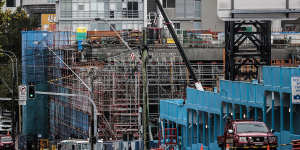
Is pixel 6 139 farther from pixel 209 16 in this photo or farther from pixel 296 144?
pixel 209 16

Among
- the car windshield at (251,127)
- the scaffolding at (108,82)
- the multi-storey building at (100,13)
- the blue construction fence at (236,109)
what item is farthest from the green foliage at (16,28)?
the car windshield at (251,127)

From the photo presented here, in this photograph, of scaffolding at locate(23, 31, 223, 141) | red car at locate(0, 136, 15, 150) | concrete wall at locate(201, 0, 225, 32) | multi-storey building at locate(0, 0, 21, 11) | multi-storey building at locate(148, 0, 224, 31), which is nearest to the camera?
scaffolding at locate(23, 31, 223, 141)

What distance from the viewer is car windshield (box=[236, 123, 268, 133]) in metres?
32.5

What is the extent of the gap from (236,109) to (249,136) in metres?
8.54

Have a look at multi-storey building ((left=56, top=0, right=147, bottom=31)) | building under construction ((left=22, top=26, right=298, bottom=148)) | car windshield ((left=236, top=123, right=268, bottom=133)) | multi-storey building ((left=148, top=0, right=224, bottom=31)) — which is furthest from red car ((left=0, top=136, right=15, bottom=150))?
multi-storey building ((left=148, top=0, right=224, bottom=31))

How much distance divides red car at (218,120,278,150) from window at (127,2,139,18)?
61.1 m

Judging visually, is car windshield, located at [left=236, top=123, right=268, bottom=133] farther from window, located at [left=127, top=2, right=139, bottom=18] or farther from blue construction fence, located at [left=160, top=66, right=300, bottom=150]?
window, located at [left=127, top=2, right=139, bottom=18]

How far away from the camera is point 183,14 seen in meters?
100

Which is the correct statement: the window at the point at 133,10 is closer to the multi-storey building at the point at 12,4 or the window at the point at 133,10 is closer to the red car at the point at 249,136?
the multi-storey building at the point at 12,4

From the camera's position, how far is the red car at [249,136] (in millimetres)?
32000

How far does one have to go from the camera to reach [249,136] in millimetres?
32344

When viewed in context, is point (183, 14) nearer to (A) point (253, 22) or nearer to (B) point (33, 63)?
(B) point (33, 63)

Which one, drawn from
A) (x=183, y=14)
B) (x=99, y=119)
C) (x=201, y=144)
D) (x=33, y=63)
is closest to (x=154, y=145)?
(x=99, y=119)

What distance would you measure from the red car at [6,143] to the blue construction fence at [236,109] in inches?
595
